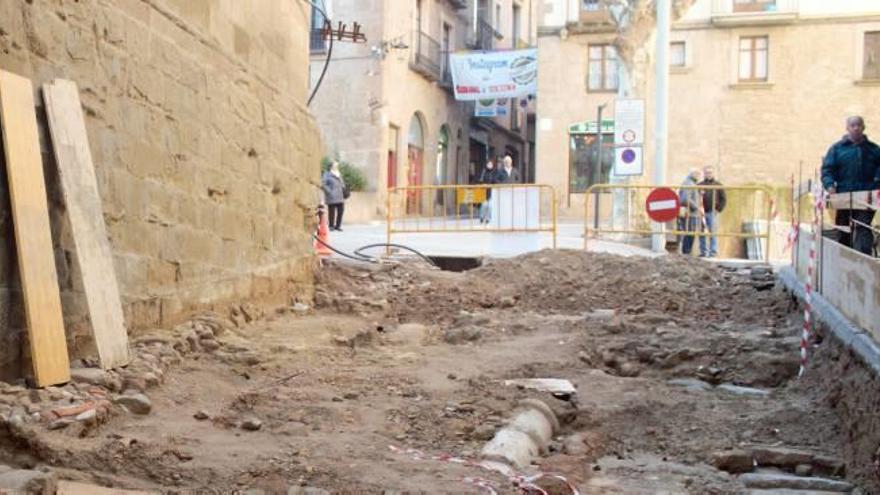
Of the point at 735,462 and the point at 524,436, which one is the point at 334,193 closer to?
the point at 524,436

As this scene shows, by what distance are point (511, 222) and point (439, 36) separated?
70.9 feet

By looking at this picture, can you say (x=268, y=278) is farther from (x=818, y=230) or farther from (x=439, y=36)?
(x=439, y=36)

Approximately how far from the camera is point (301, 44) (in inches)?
382

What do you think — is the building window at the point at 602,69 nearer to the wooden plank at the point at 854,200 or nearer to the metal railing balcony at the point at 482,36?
the metal railing balcony at the point at 482,36

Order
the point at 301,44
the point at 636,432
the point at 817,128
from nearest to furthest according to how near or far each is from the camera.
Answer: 1. the point at 636,432
2. the point at 301,44
3. the point at 817,128

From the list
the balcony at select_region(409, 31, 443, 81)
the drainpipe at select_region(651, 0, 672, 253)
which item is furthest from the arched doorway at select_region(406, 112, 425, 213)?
the drainpipe at select_region(651, 0, 672, 253)

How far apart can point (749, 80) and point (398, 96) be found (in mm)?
11716

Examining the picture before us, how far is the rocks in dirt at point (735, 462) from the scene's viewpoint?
4.98 metres

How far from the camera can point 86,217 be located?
483 cm

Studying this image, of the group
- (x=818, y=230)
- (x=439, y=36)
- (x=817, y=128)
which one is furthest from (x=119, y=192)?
(x=439, y=36)

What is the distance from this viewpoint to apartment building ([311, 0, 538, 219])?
98.5 ft

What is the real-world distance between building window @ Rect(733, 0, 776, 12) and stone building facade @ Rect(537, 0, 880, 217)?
0.04 metres

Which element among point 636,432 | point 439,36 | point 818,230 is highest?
point 439,36

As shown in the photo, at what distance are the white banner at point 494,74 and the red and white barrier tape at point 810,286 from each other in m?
24.3
